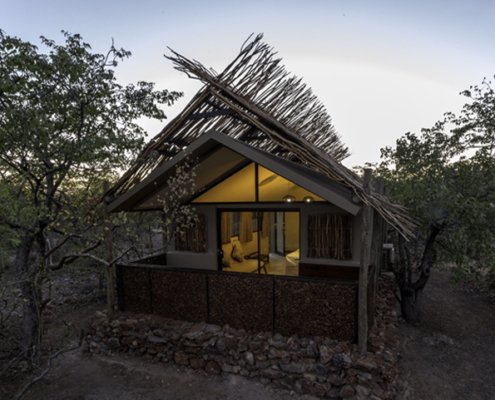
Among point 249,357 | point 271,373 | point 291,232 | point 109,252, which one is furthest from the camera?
point 291,232

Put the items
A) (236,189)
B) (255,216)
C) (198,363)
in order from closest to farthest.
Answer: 1. (198,363)
2. (236,189)
3. (255,216)

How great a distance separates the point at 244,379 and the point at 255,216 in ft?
13.3

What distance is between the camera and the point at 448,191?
19.2 feet

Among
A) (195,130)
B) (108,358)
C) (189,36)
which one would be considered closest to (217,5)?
(189,36)

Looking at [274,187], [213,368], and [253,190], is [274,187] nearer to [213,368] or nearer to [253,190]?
[253,190]

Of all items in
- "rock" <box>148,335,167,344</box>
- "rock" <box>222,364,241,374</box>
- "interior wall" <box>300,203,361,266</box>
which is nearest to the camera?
"rock" <box>222,364,241,374</box>

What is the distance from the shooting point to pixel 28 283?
210 inches

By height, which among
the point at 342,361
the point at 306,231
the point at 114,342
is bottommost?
the point at 114,342

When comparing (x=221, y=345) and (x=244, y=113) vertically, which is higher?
(x=244, y=113)

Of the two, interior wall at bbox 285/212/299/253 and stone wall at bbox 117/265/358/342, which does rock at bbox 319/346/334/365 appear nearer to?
stone wall at bbox 117/265/358/342

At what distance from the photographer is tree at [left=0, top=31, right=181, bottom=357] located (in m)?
4.31

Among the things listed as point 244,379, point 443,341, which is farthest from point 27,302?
point 443,341

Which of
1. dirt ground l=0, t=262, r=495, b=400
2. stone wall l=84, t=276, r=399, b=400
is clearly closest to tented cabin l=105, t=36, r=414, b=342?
stone wall l=84, t=276, r=399, b=400

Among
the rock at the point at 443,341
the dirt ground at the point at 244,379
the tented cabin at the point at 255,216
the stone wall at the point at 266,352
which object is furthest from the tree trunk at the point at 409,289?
the stone wall at the point at 266,352
